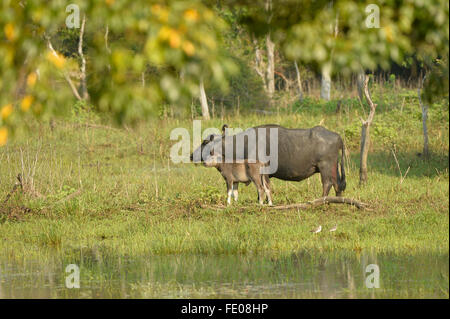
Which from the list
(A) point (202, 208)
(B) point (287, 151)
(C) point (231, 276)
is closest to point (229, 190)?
(A) point (202, 208)

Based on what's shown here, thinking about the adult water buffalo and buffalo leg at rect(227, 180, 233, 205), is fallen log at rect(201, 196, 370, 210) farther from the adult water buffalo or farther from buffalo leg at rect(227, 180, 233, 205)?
the adult water buffalo

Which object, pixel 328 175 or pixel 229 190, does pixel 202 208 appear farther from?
pixel 328 175

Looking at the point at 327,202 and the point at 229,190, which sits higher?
Result: the point at 229,190

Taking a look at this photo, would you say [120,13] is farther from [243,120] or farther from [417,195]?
[243,120]

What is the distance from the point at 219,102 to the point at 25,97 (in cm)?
2273

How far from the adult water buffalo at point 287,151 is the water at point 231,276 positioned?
4013 mm

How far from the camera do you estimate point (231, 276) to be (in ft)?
31.1

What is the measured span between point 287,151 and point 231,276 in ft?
18.2

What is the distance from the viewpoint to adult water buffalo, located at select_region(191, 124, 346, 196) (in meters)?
14.5

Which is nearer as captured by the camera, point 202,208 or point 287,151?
point 202,208

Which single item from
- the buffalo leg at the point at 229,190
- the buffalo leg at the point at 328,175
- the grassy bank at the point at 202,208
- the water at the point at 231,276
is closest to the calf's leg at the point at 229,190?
the buffalo leg at the point at 229,190

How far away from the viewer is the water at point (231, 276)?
8.65 metres

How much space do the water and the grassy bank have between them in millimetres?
496

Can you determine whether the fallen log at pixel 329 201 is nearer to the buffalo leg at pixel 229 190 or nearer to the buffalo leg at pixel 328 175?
the buffalo leg at pixel 229 190
